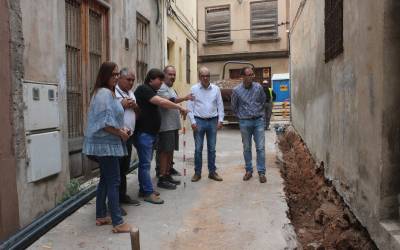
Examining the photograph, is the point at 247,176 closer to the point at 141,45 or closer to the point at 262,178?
the point at 262,178

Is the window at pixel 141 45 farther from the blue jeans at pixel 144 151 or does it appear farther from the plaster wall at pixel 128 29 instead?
the blue jeans at pixel 144 151

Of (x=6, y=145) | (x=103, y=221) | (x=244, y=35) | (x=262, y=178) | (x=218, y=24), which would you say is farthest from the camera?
(x=218, y=24)

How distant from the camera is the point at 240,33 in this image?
25.8 meters

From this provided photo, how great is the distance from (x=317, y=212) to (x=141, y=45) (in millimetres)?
5776

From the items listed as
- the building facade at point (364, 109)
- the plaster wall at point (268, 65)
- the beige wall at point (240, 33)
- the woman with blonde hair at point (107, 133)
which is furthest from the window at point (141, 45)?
the beige wall at point (240, 33)

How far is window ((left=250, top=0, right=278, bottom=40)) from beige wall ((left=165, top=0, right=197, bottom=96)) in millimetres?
8701

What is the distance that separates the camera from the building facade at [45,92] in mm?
4023

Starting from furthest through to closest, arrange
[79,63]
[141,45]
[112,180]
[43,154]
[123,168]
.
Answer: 1. [141,45]
2. [79,63]
3. [123,168]
4. [43,154]
5. [112,180]

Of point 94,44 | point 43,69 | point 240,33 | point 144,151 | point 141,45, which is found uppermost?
point 240,33

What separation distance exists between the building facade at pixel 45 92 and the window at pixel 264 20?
19045 mm

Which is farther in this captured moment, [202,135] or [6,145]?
[202,135]

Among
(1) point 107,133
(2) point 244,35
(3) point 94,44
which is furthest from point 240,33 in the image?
(1) point 107,133

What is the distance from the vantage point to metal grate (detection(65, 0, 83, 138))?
19.3 ft

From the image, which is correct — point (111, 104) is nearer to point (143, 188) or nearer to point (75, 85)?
point (143, 188)
